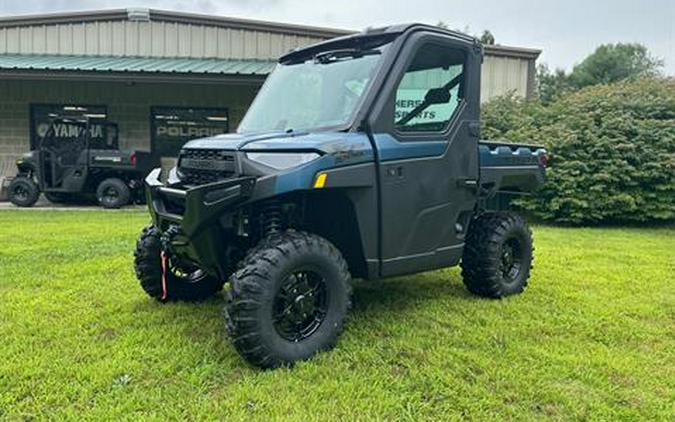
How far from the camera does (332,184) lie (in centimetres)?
340

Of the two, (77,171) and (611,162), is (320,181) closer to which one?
(611,162)

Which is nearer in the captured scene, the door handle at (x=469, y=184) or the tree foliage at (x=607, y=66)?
the door handle at (x=469, y=184)

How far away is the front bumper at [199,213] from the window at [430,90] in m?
1.24

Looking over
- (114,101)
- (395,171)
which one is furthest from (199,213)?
(114,101)

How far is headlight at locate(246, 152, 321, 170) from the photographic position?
3.31 metres

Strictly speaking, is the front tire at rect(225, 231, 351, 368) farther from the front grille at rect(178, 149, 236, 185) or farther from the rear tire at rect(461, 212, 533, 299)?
the rear tire at rect(461, 212, 533, 299)

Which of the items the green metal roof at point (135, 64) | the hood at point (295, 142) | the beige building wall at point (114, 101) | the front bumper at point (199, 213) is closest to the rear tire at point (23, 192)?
the green metal roof at point (135, 64)

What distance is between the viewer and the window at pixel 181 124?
48.4ft

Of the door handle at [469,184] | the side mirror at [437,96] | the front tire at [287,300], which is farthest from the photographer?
the door handle at [469,184]

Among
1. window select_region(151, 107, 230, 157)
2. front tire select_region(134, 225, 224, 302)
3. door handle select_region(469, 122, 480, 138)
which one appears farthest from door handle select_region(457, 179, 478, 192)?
window select_region(151, 107, 230, 157)

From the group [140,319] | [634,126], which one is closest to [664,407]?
[140,319]

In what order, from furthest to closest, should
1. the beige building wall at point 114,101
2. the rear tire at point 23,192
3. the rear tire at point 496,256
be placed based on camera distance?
1. the beige building wall at point 114,101
2. the rear tire at point 23,192
3. the rear tire at point 496,256

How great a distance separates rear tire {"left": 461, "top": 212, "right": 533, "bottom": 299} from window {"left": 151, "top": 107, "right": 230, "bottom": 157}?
10893 mm

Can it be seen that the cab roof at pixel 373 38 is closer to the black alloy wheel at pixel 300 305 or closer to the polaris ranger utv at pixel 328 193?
the polaris ranger utv at pixel 328 193
